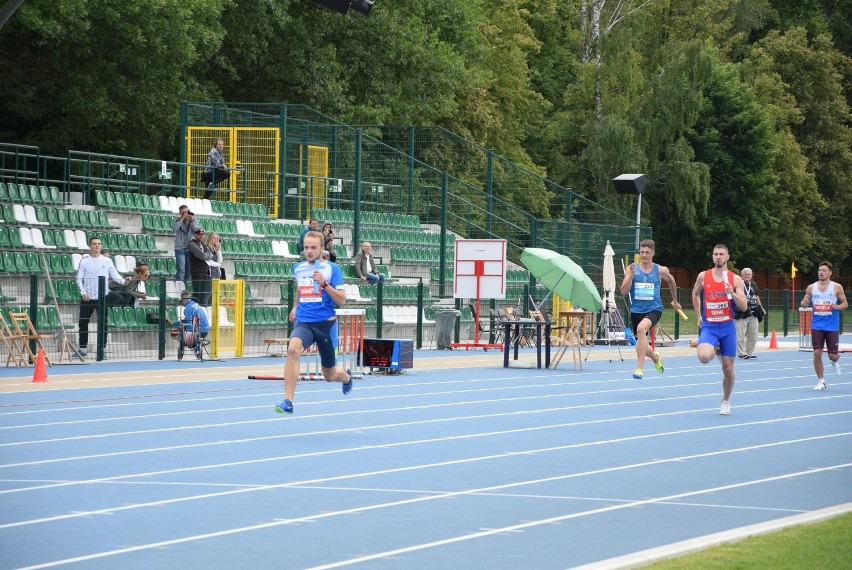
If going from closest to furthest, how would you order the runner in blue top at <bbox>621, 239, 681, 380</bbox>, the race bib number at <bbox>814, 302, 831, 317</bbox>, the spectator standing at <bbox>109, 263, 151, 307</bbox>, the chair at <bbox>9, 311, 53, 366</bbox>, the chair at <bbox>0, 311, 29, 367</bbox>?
the runner in blue top at <bbox>621, 239, 681, 380</bbox> → the race bib number at <bbox>814, 302, 831, 317</bbox> → the chair at <bbox>9, 311, 53, 366</bbox> → the chair at <bbox>0, 311, 29, 367</bbox> → the spectator standing at <bbox>109, 263, 151, 307</bbox>

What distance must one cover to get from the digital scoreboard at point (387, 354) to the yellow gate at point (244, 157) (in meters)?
12.5

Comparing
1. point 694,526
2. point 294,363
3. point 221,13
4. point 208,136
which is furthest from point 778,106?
point 694,526

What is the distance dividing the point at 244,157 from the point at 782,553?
1161 inches

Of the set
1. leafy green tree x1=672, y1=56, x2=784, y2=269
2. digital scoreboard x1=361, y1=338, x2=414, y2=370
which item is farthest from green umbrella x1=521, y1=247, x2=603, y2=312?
leafy green tree x1=672, y1=56, x2=784, y2=269

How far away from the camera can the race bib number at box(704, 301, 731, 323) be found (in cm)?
1736

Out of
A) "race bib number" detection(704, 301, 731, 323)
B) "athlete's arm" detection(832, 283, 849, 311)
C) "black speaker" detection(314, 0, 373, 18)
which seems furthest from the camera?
"athlete's arm" detection(832, 283, 849, 311)

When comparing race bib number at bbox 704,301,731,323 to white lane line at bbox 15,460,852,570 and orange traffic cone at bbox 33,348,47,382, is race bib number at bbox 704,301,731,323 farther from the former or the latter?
orange traffic cone at bbox 33,348,47,382

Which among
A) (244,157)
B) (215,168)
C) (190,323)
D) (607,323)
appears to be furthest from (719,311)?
(244,157)

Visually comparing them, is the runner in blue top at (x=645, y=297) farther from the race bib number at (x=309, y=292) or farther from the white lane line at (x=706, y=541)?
the white lane line at (x=706, y=541)

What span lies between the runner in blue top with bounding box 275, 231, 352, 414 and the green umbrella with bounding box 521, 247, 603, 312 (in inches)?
433

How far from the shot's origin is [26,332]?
2391cm

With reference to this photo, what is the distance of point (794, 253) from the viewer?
258 feet

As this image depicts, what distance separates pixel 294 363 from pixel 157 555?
709 centimetres

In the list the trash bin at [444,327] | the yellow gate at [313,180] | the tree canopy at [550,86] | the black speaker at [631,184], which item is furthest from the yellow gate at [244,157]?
the black speaker at [631,184]
